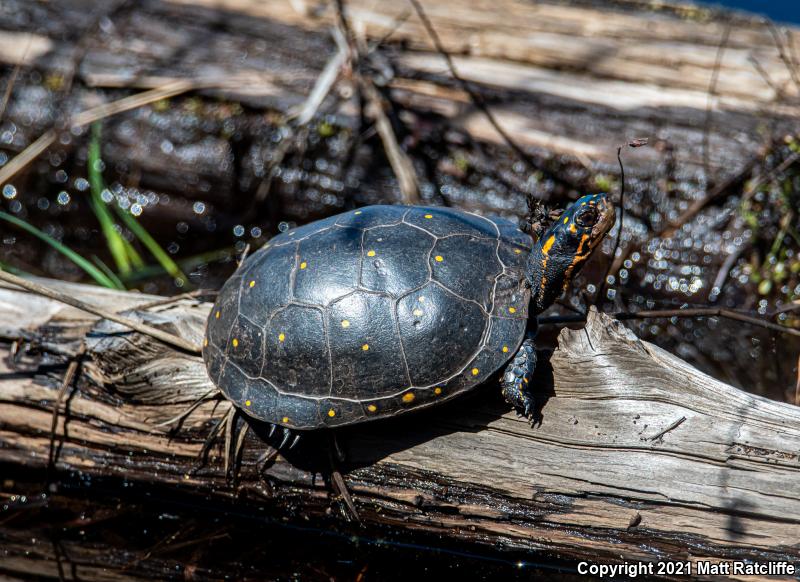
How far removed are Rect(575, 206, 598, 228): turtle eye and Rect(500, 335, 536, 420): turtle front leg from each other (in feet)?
1.75

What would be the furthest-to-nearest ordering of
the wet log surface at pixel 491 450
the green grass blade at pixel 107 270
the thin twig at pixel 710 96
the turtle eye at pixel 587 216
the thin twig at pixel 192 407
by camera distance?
the thin twig at pixel 710 96 → the green grass blade at pixel 107 270 → the thin twig at pixel 192 407 → the turtle eye at pixel 587 216 → the wet log surface at pixel 491 450

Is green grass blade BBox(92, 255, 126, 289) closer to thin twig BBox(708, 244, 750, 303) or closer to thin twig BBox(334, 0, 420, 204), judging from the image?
thin twig BBox(334, 0, 420, 204)

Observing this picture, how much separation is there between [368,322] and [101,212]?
2.94 m

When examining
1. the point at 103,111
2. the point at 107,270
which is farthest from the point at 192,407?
the point at 103,111

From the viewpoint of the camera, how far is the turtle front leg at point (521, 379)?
9.34ft

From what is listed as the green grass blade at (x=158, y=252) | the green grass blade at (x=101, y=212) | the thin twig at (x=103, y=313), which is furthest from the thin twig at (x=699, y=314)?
the green grass blade at (x=101, y=212)

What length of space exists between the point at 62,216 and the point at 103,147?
2.00 ft

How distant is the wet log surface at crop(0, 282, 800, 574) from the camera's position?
2.75 metres

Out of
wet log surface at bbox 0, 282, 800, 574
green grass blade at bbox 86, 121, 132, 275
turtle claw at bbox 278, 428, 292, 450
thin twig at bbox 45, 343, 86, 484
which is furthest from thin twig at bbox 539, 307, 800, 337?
green grass blade at bbox 86, 121, 132, 275

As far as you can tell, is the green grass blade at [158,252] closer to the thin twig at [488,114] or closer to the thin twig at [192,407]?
the thin twig at [192,407]

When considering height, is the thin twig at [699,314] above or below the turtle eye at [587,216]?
below

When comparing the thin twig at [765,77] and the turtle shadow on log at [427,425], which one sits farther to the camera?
the thin twig at [765,77]

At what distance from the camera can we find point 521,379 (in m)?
2.84

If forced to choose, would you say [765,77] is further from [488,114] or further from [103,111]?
[103,111]
